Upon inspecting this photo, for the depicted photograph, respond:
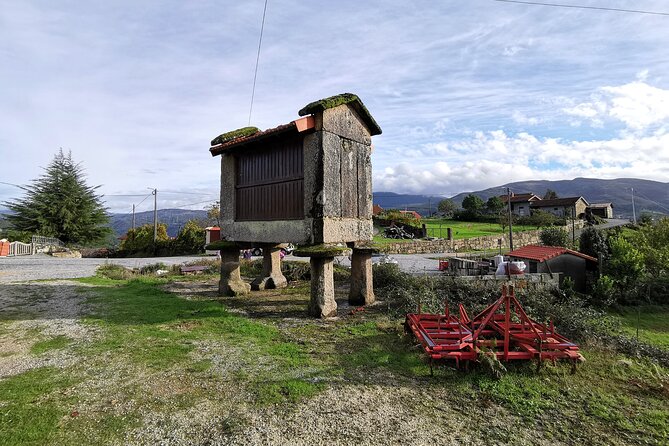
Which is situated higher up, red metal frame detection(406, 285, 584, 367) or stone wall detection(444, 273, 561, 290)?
stone wall detection(444, 273, 561, 290)

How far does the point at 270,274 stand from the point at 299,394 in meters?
9.55

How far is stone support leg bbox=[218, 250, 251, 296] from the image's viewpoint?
12.4 m

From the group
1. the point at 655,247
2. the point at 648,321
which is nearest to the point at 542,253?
the point at 648,321

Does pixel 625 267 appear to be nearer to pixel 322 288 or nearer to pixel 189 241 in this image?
pixel 322 288

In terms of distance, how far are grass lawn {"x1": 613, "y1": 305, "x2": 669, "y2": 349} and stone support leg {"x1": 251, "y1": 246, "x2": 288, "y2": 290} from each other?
12894 mm

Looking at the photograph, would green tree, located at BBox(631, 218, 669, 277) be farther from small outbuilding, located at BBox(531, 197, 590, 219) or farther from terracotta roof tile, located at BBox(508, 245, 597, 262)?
small outbuilding, located at BBox(531, 197, 590, 219)

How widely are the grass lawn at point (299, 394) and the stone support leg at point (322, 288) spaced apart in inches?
39.1

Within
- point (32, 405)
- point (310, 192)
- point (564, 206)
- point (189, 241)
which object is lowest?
point (32, 405)

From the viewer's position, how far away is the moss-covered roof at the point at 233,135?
40.3 feet

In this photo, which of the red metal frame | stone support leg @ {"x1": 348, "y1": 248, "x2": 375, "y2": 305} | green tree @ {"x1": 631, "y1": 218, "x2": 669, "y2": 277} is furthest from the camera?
green tree @ {"x1": 631, "y1": 218, "x2": 669, "y2": 277}

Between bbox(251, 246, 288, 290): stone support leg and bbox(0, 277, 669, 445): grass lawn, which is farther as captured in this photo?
bbox(251, 246, 288, 290): stone support leg

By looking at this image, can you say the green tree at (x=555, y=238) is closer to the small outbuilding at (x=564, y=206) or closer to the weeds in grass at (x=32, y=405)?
the weeds in grass at (x=32, y=405)

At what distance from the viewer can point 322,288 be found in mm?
9422

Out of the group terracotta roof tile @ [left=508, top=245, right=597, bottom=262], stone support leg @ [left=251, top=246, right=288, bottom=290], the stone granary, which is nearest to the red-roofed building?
terracotta roof tile @ [left=508, top=245, right=597, bottom=262]
